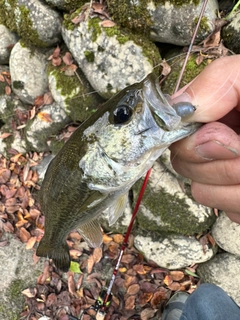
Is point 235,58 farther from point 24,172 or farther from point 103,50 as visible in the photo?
point 24,172

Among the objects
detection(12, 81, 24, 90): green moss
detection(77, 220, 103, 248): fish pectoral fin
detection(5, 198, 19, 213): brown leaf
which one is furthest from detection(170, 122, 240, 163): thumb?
detection(5, 198, 19, 213): brown leaf

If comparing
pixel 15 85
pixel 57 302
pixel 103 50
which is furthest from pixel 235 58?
pixel 57 302

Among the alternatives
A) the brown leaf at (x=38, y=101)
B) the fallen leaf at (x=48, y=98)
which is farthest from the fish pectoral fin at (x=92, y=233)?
the brown leaf at (x=38, y=101)

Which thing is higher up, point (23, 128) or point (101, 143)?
point (101, 143)

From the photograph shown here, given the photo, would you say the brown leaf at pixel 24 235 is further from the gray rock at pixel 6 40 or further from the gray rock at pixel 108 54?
the gray rock at pixel 6 40

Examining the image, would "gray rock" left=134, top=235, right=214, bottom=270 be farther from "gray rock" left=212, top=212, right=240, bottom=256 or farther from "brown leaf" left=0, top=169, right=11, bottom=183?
"brown leaf" left=0, top=169, right=11, bottom=183

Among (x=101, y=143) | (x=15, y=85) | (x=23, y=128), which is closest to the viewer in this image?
(x=101, y=143)
